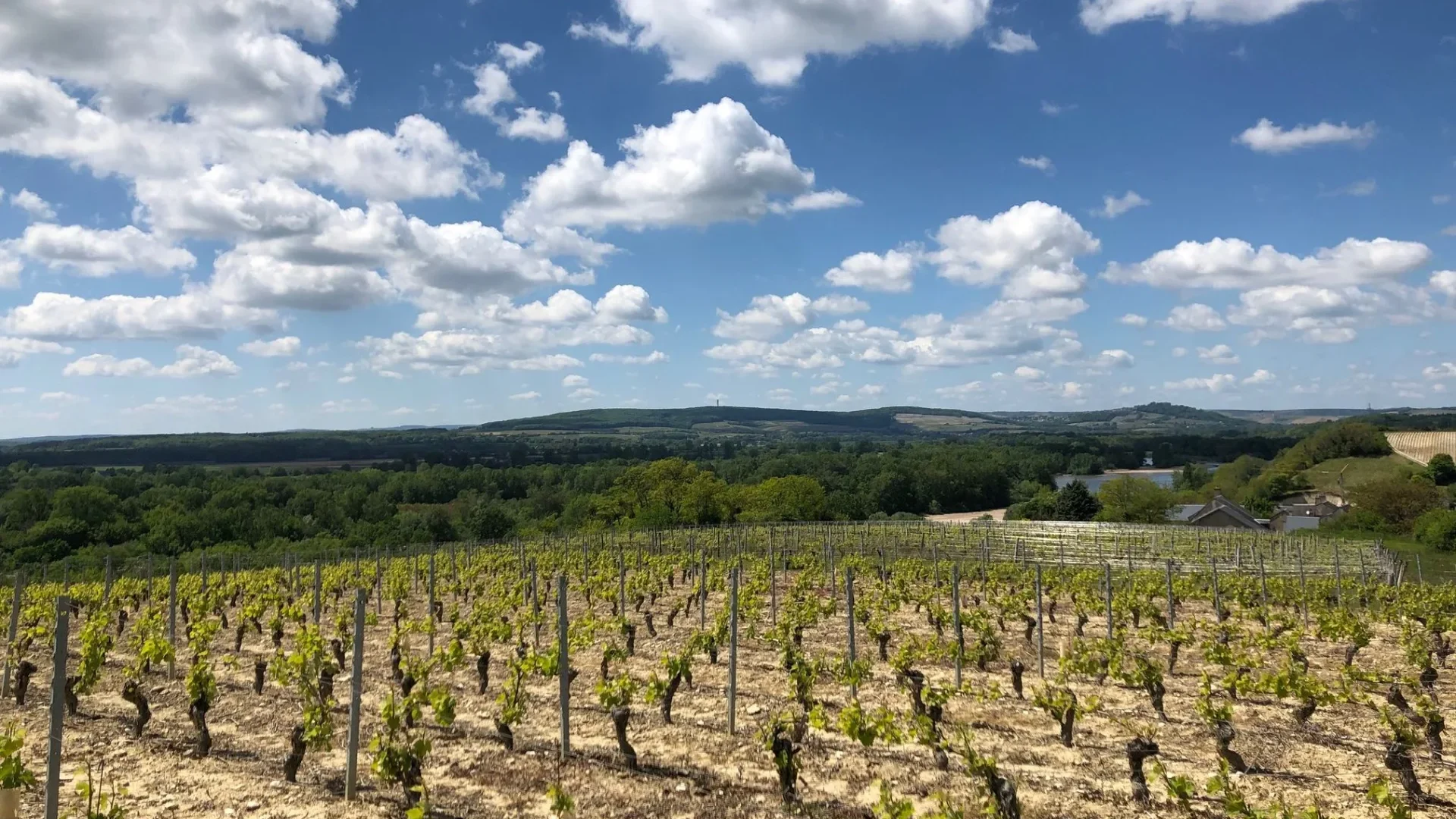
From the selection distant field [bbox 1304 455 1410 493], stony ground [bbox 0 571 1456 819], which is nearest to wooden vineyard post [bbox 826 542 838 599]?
stony ground [bbox 0 571 1456 819]

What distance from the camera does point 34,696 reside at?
34.9ft

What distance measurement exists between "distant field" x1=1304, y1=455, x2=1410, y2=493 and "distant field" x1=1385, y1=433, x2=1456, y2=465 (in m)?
1.64

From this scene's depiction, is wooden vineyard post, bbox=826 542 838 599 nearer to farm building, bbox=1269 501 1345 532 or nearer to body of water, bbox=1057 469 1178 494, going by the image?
farm building, bbox=1269 501 1345 532

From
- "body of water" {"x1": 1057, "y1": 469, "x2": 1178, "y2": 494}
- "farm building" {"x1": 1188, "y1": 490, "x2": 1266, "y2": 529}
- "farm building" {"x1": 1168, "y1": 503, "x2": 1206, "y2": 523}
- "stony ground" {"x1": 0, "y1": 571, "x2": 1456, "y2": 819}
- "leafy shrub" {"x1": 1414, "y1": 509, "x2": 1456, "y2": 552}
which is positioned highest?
"stony ground" {"x1": 0, "y1": 571, "x2": 1456, "y2": 819}

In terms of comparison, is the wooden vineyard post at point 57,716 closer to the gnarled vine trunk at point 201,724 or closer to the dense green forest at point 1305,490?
the gnarled vine trunk at point 201,724

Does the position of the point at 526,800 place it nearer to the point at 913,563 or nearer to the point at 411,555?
the point at 913,563

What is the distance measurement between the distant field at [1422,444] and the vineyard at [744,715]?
2796 inches

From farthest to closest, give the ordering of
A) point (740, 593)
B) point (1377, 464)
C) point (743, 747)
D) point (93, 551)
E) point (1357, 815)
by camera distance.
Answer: point (1377, 464) < point (93, 551) < point (740, 593) < point (743, 747) < point (1357, 815)

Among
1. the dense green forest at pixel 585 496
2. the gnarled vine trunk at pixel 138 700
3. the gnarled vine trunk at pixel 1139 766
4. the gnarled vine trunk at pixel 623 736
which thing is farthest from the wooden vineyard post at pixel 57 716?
the dense green forest at pixel 585 496

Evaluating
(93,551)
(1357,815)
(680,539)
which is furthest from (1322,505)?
(93,551)

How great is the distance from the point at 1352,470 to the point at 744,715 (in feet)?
266

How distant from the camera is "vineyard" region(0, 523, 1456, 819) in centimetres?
696

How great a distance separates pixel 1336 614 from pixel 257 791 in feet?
51.7

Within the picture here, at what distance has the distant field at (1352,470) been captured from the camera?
66.4 meters
